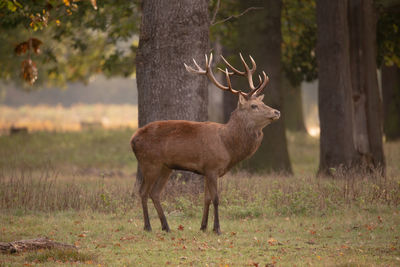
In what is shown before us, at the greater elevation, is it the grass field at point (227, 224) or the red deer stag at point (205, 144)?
the red deer stag at point (205, 144)

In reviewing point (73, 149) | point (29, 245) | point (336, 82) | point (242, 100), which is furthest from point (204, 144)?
point (73, 149)

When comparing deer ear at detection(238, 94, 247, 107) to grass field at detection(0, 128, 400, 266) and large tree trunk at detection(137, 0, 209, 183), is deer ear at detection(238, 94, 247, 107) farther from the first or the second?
large tree trunk at detection(137, 0, 209, 183)

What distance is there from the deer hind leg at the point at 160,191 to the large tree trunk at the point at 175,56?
2331 millimetres

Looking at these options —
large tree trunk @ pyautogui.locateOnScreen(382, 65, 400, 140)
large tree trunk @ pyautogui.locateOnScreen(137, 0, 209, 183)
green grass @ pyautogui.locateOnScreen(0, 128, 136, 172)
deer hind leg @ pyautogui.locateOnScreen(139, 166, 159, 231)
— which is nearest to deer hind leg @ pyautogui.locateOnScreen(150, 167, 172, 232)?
deer hind leg @ pyautogui.locateOnScreen(139, 166, 159, 231)

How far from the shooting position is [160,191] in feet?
30.4

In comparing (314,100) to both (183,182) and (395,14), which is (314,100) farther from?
(183,182)

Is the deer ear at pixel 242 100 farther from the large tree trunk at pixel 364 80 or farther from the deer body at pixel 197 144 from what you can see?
the large tree trunk at pixel 364 80

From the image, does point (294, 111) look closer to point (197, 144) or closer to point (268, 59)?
point (268, 59)

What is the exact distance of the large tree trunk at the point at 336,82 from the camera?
46.8 feet

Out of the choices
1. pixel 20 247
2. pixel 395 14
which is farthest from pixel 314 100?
pixel 20 247

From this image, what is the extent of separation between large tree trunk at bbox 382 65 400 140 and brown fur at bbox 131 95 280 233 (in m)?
15.6

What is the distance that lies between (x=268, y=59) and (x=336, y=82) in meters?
2.05

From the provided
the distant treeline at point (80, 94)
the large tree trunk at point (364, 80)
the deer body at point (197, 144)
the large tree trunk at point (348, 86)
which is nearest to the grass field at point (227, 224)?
the deer body at point (197, 144)

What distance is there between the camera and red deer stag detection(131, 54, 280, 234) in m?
8.83
